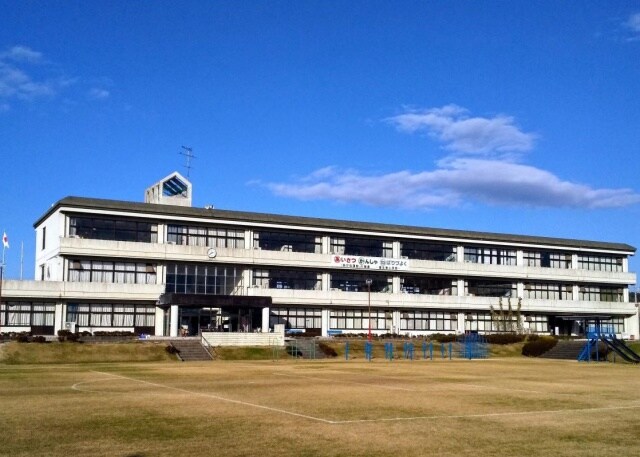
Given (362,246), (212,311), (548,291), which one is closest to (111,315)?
(212,311)

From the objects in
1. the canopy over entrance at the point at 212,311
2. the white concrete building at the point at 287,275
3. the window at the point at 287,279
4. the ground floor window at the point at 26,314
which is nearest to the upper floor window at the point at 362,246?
the white concrete building at the point at 287,275

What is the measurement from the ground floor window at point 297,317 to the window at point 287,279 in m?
2.94

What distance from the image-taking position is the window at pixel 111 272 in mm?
76500

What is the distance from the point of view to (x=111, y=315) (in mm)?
77875

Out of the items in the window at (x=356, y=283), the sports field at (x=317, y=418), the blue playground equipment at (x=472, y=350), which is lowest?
the blue playground equipment at (x=472, y=350)

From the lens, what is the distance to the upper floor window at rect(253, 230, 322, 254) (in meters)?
87.4

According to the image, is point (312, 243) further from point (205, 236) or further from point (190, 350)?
point (190, 350)

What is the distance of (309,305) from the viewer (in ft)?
292

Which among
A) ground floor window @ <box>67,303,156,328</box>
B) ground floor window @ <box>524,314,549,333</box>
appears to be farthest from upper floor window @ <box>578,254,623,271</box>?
ground floor window @ <box>67,303,156,328</box>

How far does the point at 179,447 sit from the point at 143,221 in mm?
66807

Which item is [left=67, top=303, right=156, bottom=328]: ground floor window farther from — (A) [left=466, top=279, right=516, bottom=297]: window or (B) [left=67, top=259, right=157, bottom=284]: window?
(A) [left=466, top=279, right=516, bottom=297]: window

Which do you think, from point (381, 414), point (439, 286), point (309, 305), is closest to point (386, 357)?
point (309, 305)

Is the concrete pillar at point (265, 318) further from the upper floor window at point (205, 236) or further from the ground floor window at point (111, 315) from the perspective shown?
the ground floor window at point (111, 315)

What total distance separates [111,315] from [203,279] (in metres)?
11.2
